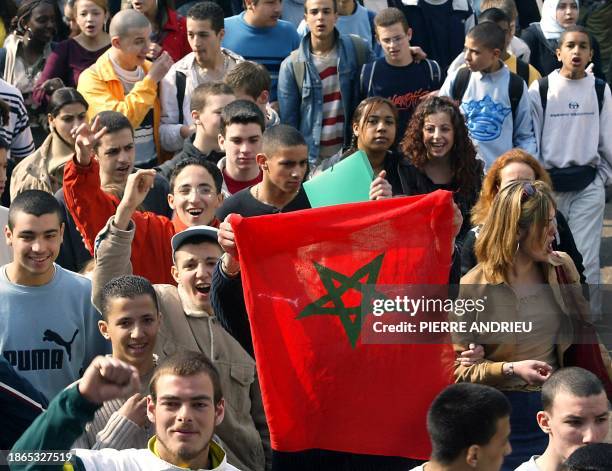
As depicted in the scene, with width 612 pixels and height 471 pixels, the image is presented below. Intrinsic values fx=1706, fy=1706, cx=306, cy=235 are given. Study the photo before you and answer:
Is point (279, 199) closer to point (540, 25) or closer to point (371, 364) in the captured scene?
point (371, 364)

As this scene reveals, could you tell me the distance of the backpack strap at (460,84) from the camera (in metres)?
11.6

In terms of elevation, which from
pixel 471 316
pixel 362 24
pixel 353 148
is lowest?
pixel 471 316

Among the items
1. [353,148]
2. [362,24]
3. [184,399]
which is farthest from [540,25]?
[184,399]

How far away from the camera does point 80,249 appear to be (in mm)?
→ 9602

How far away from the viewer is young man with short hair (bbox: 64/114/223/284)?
9.00m

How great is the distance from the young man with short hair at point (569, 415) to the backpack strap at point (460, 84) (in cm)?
443

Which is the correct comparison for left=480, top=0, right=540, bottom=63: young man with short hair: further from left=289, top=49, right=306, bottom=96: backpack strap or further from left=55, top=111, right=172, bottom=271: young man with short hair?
left=55, top=111, right=172, bottom=271: young man with short hair

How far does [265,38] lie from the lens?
12.7m

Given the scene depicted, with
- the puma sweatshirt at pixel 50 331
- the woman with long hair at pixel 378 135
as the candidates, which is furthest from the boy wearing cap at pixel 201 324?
the woman with long hair at pixel 378 135

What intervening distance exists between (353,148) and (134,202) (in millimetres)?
2292

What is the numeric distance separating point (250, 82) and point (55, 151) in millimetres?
1399

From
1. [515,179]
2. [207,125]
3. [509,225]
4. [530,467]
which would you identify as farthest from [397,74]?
[530,467]

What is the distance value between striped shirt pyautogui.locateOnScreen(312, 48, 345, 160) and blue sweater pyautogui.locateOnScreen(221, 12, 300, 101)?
2.33 feet

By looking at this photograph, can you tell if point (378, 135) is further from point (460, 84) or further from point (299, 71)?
point (299, 71)
